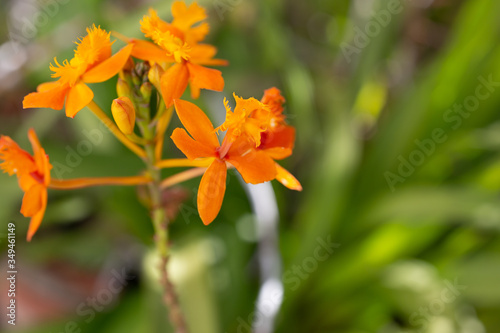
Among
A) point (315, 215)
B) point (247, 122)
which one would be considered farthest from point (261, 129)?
point (315, 215)

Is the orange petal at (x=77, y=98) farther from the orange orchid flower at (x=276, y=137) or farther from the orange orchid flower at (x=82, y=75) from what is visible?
the orange orchid flower at (x=276, y=137)

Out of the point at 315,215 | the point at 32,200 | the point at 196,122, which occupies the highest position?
the point at 196,122

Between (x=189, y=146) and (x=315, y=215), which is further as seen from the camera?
(x=315, y=215)

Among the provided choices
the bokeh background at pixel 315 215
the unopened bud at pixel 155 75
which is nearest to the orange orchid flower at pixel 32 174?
the unopened bud at pixel 155 75

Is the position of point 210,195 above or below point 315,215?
above

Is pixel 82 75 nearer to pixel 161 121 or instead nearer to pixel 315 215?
pixel 161 121

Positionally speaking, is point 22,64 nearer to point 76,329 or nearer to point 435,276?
point 76,329

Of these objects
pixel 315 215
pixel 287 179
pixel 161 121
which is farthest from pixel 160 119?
pixel 315 215
